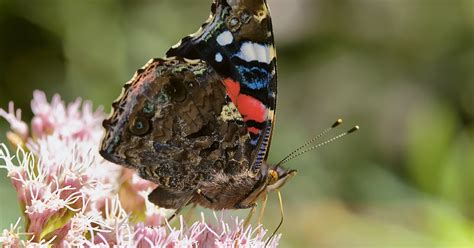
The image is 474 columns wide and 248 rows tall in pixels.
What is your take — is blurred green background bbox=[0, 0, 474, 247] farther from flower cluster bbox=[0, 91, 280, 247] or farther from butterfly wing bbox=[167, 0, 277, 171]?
butterfly wing bbox=[167, 0, 277, 171]

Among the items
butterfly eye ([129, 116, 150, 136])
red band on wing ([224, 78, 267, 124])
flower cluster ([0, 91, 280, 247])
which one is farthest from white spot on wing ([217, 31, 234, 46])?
flower cluster ([0, 91, 280, 247])

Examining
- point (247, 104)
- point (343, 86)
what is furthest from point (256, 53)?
point (343, 86)

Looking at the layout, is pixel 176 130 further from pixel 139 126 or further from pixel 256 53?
pixel 256 53

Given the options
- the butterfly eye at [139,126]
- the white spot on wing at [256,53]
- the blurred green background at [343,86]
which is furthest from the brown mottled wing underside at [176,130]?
the blurred green background at [343,86]

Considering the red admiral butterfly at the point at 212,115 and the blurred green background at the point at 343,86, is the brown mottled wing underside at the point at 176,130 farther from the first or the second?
the blurred green background at the point at 343,86

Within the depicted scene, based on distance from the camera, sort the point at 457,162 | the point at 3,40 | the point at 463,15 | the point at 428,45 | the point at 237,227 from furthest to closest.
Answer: the point at 428,45
the point at 463,15
the point at 3,40
the point at 457,162
the point at 237,227

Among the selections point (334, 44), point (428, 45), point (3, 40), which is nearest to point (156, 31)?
point (3, 40)

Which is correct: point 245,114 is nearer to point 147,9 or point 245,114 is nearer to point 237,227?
point 237,227

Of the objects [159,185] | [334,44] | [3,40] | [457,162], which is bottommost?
[457,162]
